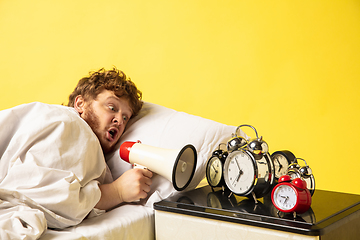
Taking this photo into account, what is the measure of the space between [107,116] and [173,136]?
0.32 meters

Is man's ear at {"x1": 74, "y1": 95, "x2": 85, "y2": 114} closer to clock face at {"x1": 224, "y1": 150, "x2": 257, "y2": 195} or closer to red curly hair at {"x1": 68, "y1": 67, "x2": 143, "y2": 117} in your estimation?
red curly hair at {"x1": 68, "y1": 67, "x2": 143, "y2": 117}

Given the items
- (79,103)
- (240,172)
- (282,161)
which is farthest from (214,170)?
(79,103)

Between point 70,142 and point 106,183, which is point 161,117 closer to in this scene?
point 106,183

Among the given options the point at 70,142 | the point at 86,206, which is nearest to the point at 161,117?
the point at 70,142

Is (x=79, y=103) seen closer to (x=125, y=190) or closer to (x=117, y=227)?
(x=125, y=190)

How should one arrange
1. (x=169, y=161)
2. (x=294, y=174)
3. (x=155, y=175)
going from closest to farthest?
(x=294, y=174) → (x=169, y=161) → (x=155, y=175)

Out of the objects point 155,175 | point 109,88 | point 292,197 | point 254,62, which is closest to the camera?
point 292,197

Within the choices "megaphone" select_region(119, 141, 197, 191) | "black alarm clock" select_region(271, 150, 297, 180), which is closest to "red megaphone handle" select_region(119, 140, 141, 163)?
"megaphone" select_region(119, 141, 197, 191)

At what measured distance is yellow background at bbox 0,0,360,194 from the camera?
6.97 ft

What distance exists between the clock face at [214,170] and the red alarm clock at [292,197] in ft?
0.97

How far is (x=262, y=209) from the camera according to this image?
3.51 ft

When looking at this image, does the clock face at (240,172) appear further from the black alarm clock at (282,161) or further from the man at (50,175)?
the man at (50,175)

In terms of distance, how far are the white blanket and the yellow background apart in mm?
1369

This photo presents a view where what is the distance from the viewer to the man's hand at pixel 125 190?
126 centimetres
